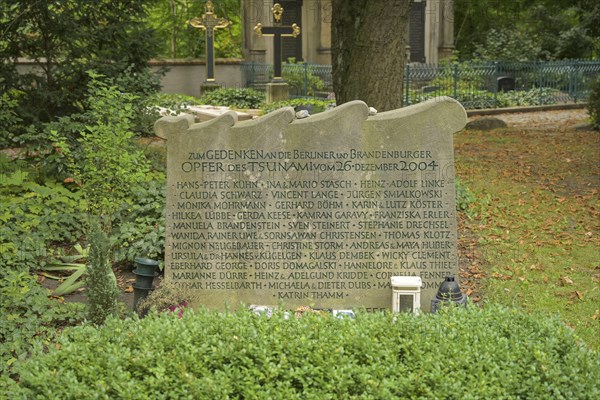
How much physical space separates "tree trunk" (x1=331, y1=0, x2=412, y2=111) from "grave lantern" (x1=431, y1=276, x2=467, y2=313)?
4.37m

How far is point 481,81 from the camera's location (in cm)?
2838

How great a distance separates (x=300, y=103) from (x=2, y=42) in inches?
370

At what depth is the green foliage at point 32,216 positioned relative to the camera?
814 centimetres

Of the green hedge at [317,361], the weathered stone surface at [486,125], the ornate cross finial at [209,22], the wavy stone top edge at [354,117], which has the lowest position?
the weathered stone surface at [486,125]

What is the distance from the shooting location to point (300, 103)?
20391 mm

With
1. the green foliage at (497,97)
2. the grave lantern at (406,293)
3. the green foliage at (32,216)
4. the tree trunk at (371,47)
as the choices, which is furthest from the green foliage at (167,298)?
the green foliage at (497,97)

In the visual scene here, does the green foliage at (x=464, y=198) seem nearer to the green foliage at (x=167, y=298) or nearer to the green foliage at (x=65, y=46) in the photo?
the green foliage at (x=65, y=46)

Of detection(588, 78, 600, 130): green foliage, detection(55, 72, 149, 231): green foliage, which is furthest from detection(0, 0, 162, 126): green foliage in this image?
detection(588, 78, 600, 130): green foliage

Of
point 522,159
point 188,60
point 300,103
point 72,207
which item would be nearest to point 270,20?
point 188,60

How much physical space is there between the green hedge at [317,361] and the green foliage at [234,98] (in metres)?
20.3

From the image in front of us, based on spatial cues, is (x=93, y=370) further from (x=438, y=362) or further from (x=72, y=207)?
(x=72, y=207)

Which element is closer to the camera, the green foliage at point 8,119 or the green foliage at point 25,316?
the green foliage at point 25,316

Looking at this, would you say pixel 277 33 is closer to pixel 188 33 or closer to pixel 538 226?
pixel 188 33

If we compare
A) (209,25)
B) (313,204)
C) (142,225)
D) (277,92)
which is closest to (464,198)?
(142,225)
